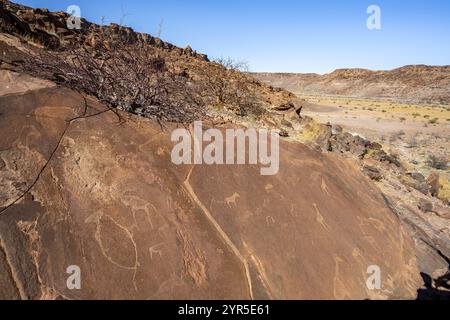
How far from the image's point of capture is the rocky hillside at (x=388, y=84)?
47750 mm

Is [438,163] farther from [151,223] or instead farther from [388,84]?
[388,84]

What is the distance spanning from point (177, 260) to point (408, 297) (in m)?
1.95

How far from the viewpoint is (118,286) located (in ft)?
7.21

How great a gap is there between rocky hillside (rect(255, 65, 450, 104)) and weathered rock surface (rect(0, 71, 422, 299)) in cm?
4512

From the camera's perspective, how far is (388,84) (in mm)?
54469

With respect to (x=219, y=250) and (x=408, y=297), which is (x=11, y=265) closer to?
(x=219, y=250)

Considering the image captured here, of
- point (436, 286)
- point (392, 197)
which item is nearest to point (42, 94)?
point (436, 286)

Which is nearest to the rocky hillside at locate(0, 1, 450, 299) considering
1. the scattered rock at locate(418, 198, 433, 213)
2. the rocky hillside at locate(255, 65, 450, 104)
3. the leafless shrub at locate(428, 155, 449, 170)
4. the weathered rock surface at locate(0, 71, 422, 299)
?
the weathered rock surface at locate(0, 71, 422, 299)

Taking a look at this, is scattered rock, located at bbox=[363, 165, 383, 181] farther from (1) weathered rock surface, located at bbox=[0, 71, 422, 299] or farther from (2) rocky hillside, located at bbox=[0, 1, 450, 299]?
(1) weathered rock surface, located at bbox=[0, 71, 422, 299]

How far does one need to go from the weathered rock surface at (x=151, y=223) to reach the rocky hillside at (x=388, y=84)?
45.1 meters

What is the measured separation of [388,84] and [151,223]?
59.1 m

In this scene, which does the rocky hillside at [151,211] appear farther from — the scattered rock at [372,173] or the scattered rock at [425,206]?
the scattered rock at [372,173]

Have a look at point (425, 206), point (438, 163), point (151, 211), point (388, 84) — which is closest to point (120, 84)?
point (151, 211)

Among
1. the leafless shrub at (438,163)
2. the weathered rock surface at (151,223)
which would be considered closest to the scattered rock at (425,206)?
the weathered rock surface at (151,223)
